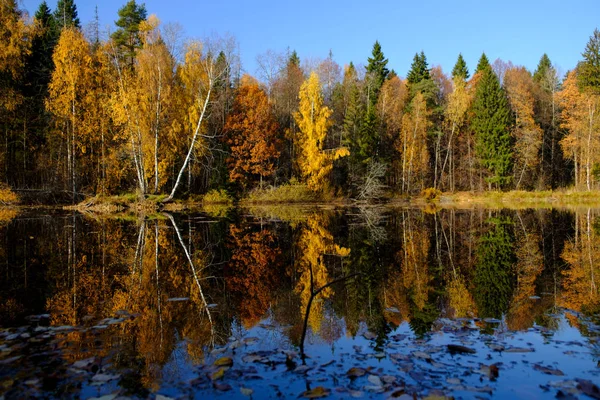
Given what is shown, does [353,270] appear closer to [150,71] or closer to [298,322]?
[298,322]

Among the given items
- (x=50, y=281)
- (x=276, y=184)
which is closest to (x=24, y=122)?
(x=276, y=184)

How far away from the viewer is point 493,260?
34.1 feet

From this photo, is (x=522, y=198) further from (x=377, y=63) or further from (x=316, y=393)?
(x=316, y=393)

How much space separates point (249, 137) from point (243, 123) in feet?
4.42

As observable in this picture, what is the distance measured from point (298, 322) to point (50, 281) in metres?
5.32

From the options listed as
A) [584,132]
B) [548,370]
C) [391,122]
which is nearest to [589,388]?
[548,370]

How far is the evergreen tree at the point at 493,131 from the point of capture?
44.0 metres

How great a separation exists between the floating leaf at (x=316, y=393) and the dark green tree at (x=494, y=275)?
3297 mm

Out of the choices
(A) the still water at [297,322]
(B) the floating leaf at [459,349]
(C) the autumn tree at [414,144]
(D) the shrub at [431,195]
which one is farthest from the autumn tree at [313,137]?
(B) the floating leaf at [459,349]

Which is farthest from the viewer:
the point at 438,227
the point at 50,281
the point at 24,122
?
the point at 24,122

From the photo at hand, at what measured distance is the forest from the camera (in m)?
28.0

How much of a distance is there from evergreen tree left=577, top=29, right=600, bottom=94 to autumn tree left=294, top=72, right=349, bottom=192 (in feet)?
77.9

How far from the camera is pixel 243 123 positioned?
124 ft

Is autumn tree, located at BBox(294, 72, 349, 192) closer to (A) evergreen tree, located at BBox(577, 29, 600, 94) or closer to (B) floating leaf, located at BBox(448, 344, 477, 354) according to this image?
(A) evergreen tree, located at BBox(577, 29, 600, 94)
